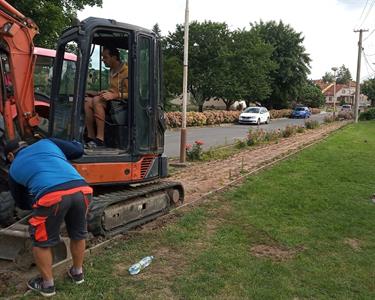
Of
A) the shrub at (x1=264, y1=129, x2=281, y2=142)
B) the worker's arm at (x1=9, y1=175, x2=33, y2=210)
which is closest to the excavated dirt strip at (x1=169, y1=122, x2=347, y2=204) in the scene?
the worker's arm at (x1=9, y1=175, x2=33, y2=210)

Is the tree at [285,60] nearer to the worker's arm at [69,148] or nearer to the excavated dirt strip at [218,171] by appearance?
the excavated dirt strip at [218,171]

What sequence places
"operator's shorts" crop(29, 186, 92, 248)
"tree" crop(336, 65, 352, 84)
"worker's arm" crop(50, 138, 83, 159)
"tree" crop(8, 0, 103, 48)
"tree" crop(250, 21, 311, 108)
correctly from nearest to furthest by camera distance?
"operator's shorts" crop(29, 186, 92, 248), "worker's arm" crop(50, 138, 83, 159), "tree" crop(8, 0, 103, 48), "tree" crop(250, 21, 311, 108), "tree" crop(336, 65, 352, 84)

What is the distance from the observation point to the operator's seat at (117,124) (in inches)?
274

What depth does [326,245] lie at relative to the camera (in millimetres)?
7020

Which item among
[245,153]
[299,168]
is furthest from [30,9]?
[299,168]

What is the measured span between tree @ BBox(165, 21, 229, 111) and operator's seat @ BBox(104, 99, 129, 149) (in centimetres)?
4483

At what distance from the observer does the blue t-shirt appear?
4727 millimetres

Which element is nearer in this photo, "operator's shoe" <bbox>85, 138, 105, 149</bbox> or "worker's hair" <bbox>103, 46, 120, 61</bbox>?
"operator's shoe" <bbox>85, 138, 105, 149</bbox>

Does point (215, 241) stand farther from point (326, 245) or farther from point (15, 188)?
point (15, 188)

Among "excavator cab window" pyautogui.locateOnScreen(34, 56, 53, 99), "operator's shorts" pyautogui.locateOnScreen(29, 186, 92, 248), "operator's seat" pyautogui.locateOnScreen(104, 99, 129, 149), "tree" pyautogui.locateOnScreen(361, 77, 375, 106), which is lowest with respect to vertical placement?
"operator's shorts" pyautogui.locateOnScreen(29, 186, 92, 248)

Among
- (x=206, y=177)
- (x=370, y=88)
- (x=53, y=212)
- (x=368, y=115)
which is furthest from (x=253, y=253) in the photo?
(x=370, y=88)

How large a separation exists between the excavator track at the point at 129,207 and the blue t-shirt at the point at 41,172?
5.14ft

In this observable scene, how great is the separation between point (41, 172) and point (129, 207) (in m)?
2.63

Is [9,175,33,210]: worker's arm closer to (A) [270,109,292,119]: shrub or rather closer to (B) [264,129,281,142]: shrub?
(B) [264,129,281,142]: shrub
